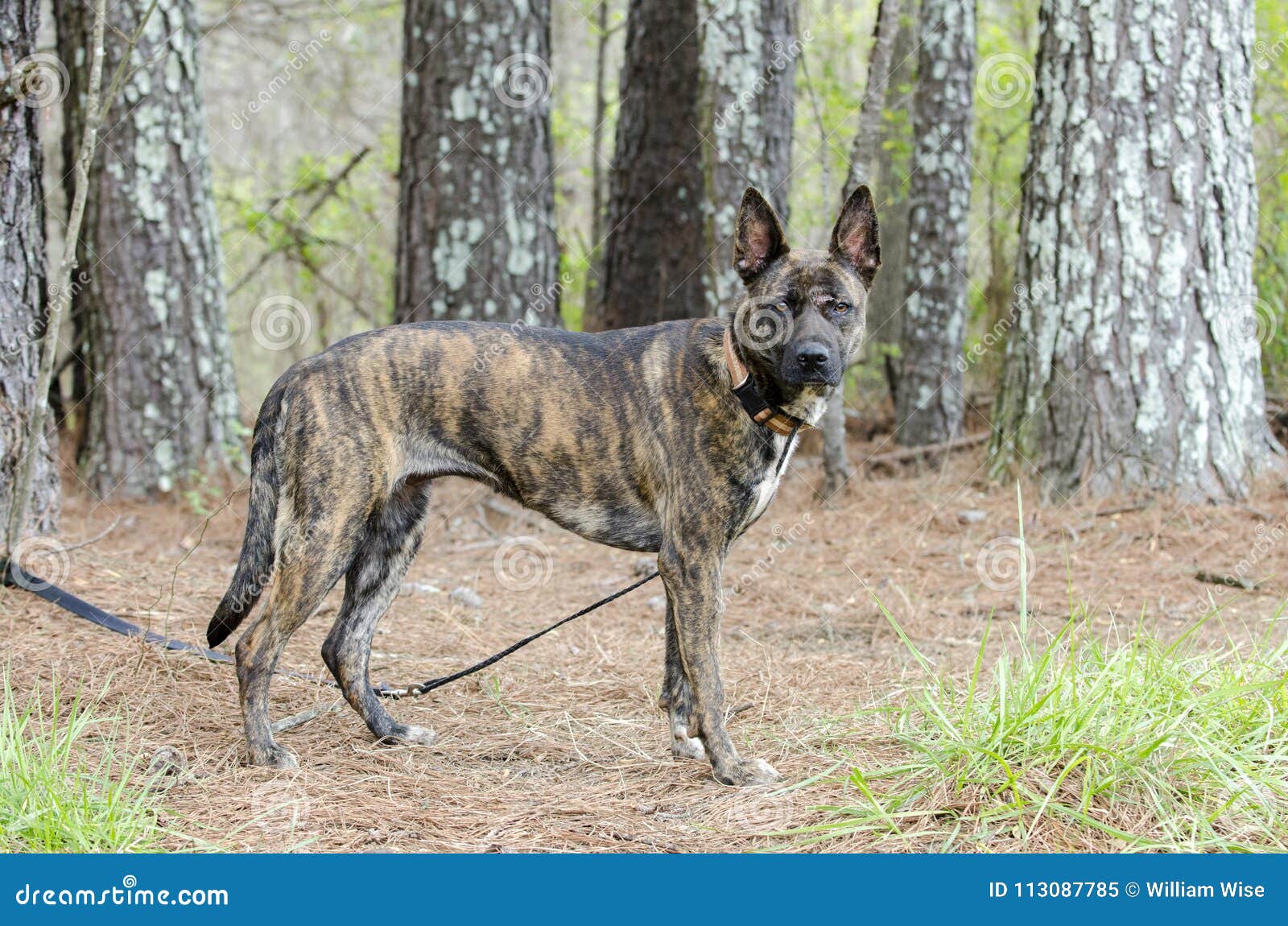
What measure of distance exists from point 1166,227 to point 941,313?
10.8 ft

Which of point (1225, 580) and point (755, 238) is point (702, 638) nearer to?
point (755, 238)

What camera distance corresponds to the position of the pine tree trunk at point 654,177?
9.46 metres

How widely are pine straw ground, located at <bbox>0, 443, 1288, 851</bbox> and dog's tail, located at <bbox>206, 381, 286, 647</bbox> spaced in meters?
0.56

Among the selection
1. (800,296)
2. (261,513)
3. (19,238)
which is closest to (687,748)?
(800,296)

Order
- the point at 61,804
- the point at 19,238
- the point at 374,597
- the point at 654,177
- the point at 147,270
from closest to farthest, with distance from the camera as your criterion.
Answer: the point at 61,804, the point at 374,597, the point at 19,238, the point at 147,270, the point at 654,177

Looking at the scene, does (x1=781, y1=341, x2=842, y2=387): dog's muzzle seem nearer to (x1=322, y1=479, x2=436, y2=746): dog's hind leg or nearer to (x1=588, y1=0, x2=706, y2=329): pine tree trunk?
(x1=322, y1=479, x2=436, y2=746): dog's hind leg

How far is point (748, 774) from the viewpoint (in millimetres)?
3693

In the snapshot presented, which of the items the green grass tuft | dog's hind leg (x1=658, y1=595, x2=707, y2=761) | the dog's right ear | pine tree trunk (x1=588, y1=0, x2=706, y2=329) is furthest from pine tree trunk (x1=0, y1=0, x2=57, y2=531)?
pine tree trunk (x1=588, y1=0, x2=706, y2=329)

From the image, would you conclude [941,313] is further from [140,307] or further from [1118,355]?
[140,307]

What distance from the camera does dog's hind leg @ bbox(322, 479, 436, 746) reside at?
4.27m

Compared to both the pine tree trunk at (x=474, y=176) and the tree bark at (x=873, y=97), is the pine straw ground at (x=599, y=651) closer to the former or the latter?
the tree bark at (x=873, y=97)

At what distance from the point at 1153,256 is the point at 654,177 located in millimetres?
4467

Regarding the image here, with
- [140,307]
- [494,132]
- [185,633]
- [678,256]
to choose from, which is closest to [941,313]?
[678,256]

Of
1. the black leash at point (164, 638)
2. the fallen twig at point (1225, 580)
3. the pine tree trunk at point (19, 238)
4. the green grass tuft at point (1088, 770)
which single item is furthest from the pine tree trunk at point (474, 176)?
the green grass tuft at point (1088, 770)
